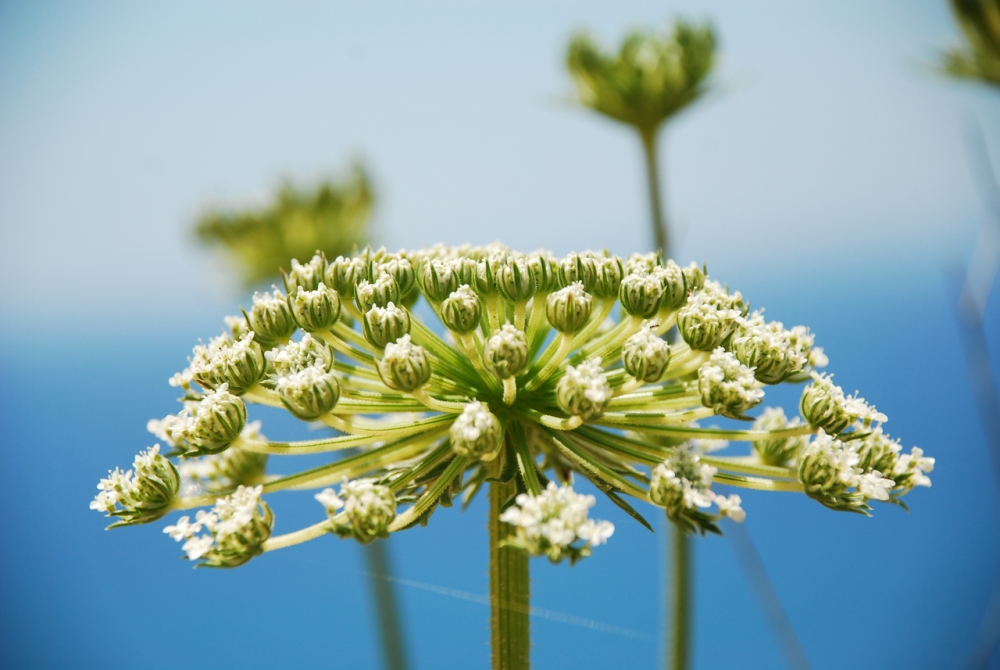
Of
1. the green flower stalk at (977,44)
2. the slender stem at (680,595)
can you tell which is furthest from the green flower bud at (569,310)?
the green flower stalk at (977,44)

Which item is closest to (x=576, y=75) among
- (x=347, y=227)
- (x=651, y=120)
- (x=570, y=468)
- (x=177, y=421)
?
(x=651, y=120)

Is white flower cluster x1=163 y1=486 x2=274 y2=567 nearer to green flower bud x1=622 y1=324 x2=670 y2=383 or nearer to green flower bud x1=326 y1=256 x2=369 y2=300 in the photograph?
green flower bud x1=326 y1=256 x2=369 y2=300

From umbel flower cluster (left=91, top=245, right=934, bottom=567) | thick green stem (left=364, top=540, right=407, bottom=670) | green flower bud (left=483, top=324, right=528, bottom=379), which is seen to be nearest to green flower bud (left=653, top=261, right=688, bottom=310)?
umbel flower cluster (left=91, top=245, right=934, bottom=567)

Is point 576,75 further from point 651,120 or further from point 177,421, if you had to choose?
point 177,421

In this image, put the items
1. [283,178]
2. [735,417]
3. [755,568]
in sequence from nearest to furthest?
1. [735,417]
2. [755,568]
3. [283,178]

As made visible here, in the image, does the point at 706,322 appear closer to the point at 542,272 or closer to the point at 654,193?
the point at 542,272

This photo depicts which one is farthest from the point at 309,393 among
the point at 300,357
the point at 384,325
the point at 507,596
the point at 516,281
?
the point at 507,596
